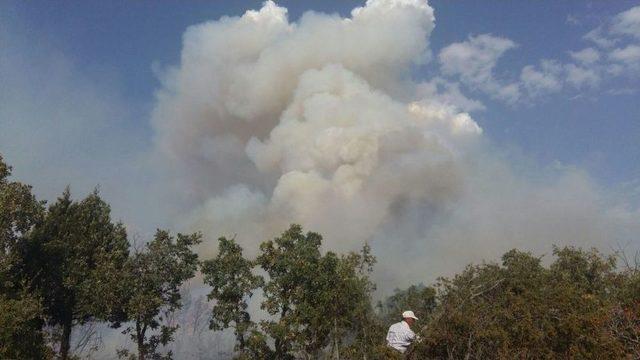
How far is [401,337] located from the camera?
10.4 metres

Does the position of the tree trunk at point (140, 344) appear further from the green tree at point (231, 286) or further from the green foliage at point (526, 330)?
the green foliage at point (526, 330)

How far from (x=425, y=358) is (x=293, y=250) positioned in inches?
1178

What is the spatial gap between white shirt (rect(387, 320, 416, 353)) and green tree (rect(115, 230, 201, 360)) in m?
29.9

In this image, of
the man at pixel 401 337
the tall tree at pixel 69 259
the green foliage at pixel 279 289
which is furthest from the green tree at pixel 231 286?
the man at pixel 401 337

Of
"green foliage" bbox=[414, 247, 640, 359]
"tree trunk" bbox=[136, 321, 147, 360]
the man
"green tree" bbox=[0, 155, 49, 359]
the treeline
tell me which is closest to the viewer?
"green foliage" bbox=[414, 247, 640, 359]

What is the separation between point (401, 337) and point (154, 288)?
107 feet

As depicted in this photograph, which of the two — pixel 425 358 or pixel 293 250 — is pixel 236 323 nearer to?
pixel 293 250

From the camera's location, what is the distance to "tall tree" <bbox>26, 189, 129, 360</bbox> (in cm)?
3641

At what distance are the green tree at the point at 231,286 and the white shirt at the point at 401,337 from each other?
1154 inches

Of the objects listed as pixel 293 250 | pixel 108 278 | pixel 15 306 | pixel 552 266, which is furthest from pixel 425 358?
pixel 552 266

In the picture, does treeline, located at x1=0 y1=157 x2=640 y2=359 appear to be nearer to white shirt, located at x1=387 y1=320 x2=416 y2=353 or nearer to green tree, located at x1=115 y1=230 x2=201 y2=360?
green tree, located at x1=115 y1=230 x2=201 y2=360

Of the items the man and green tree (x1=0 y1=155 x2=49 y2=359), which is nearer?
the man

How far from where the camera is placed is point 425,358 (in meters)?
9.95

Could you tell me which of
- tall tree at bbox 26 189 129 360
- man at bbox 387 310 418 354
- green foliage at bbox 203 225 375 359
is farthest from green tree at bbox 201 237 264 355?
man at bbox 387 310 418 354
